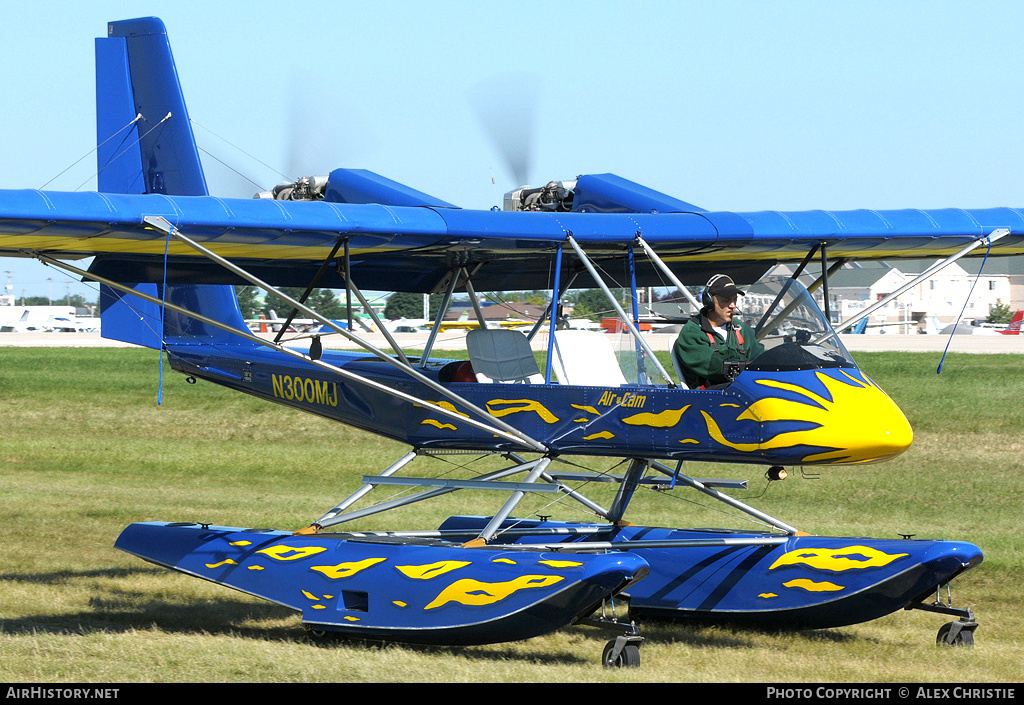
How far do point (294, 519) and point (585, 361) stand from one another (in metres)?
6.17

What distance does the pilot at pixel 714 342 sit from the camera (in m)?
7.95

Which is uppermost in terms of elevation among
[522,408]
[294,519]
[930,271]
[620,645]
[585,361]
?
[930,271]

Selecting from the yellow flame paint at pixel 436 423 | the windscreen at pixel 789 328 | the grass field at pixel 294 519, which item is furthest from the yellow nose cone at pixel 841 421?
the yellow flame paint at pixel 436 423

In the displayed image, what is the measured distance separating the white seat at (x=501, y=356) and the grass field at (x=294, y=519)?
82.4 inches

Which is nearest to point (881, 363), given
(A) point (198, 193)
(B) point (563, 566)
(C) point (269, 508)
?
(C) point (269, 508)

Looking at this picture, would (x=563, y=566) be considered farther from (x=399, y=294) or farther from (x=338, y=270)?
(x=399, y=294)

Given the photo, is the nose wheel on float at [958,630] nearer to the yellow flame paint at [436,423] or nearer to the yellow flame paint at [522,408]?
the yellow flame paint at [522,408]

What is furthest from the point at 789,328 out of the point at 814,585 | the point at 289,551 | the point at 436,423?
the point at 289,551

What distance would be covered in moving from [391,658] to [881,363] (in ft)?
74.2

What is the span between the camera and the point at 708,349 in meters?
7.97

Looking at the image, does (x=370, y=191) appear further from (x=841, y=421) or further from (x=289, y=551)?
(x=841, y=421)

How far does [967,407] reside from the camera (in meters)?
20.6

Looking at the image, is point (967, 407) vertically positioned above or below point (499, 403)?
below

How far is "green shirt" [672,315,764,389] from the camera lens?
26.1 feet
